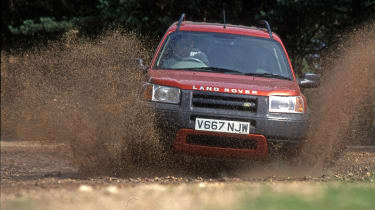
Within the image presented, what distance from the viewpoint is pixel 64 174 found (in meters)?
8.70

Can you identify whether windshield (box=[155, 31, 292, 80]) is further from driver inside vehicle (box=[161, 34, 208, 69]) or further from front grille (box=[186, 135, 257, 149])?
front grille (box=[186, 135, 257, 149])

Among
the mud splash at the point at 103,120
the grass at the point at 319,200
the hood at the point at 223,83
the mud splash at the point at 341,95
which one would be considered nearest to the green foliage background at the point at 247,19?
the mud splash at the point at 341,95

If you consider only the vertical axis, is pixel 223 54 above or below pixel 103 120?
above

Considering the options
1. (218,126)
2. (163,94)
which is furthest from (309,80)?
(163,94)

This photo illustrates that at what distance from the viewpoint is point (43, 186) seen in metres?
6.41

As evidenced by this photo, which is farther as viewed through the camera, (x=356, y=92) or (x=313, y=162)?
(x=356, y=92)

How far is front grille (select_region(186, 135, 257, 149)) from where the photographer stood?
26.0 ft

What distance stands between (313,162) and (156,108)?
87.1 inches

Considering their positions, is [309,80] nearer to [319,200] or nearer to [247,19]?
[319,200]

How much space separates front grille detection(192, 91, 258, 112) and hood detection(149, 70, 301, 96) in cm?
5

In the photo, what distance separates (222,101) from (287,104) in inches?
28.9

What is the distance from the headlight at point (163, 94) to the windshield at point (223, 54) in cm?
80

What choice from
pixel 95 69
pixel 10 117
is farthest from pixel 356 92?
pixel 10 117

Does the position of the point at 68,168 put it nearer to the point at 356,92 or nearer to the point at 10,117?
the point at 356,92
